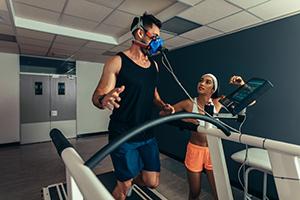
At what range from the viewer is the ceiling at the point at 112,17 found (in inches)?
88.0


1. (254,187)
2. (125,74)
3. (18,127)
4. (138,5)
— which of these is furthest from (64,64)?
(254,187)

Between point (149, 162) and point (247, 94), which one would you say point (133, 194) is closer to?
point (149, 162)

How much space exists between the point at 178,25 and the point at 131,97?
2001mm

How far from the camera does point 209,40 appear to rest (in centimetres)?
343

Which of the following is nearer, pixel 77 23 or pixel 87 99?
pixel 77 23

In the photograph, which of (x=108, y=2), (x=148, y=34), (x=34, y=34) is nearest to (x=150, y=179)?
(x=148, y=34)

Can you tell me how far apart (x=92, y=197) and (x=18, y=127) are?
5.68 meters

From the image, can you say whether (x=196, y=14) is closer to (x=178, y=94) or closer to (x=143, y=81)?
(x=143, y=81)

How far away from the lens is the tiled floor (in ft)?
8.54

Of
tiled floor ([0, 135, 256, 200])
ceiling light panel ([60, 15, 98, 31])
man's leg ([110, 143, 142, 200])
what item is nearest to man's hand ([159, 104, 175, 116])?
man's leg ([110, 143, 142, 200])

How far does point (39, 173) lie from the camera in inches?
126

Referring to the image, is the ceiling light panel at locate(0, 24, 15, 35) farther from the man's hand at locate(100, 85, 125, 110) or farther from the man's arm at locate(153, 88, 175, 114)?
the man's hand at locate(100, 85, 125, 110)

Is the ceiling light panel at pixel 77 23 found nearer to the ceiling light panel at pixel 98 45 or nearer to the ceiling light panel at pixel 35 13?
the ceiling light panel at pixel 35 13

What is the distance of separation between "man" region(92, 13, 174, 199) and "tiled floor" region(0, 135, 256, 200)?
1.45m
